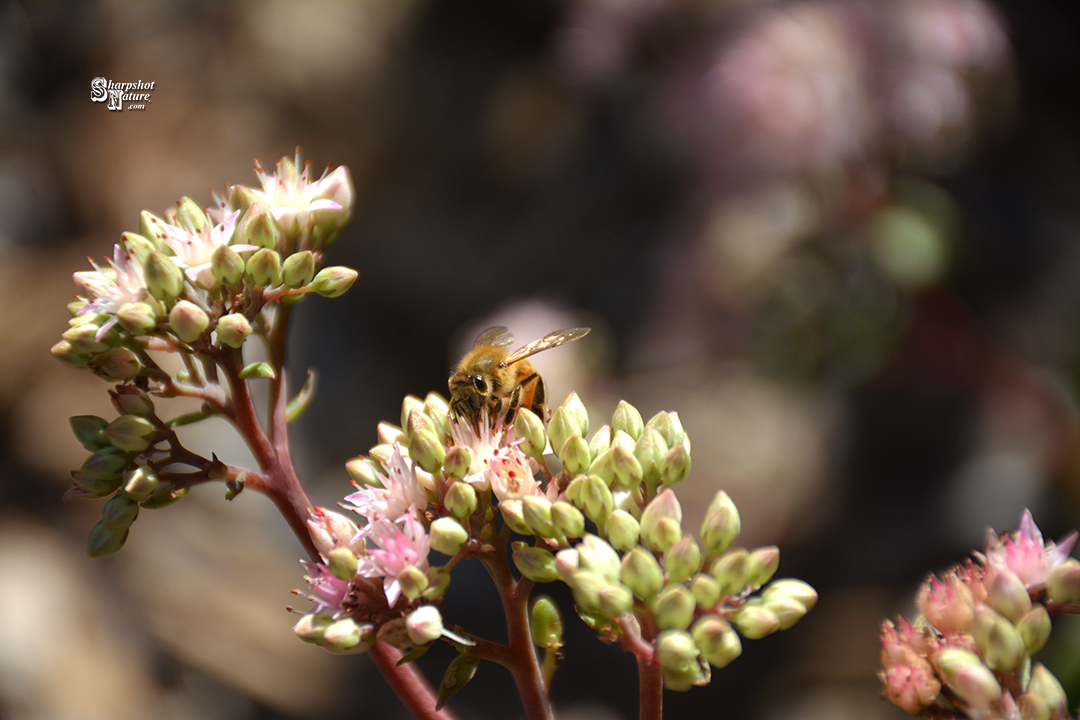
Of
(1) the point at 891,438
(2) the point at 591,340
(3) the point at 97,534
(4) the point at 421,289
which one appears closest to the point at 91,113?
(4) the point at 421,289

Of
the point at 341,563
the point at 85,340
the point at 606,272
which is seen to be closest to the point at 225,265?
the point at 85,340

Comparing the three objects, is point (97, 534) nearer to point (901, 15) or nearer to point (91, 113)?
point (901, 15)

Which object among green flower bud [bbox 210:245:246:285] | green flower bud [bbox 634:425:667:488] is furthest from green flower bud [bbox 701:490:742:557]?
green flower bud [bbox 210:245:246:285]

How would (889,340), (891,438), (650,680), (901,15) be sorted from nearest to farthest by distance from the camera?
(650,680)
(901,15)
(889,340)
(891,438)

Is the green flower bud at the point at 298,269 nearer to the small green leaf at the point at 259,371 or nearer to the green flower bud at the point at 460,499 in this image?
the small green leaf at the point at 259,371

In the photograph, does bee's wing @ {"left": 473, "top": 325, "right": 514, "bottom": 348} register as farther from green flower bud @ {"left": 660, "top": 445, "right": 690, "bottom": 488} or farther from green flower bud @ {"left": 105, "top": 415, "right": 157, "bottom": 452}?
green flower bud @ {"left": 105, "top": 415, "right": 157, "bottom": 452}
